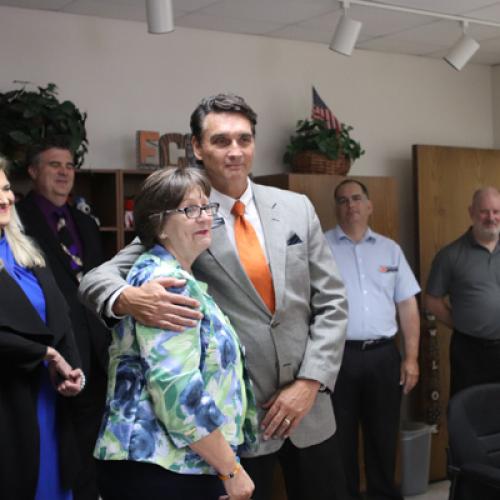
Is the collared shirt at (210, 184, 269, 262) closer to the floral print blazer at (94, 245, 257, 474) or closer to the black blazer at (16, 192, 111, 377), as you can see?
the floral print blazer at (94, 245, 257, 474)

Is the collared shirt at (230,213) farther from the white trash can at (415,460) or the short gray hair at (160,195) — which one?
the white trash can at (415,460)

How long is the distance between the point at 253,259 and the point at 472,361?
8.70 ft

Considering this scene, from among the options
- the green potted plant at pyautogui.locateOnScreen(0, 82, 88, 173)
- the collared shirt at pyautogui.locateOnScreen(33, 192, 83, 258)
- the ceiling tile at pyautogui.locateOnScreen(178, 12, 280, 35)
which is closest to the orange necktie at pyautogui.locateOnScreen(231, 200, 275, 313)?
the collared shirt at pyautogui.locateOnScreen(33, 192, 83, 258)

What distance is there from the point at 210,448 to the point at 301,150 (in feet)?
10.1

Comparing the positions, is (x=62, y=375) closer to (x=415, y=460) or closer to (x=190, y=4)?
(x=190, y=4)

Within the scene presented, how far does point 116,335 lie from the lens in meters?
1.90

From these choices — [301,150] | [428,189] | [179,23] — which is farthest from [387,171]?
[179,23]

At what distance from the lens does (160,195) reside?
A: 1.97 m

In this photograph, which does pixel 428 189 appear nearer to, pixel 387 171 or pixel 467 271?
pixel 387 171

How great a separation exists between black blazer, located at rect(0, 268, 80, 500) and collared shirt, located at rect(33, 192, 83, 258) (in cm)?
120

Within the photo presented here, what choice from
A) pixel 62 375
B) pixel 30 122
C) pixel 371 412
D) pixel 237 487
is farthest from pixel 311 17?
pixel 237 487

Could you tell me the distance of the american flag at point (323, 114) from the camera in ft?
15.4

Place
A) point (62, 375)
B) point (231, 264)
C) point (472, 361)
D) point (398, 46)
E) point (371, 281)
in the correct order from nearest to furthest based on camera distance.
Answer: point (231, 264) < point (62, 375) < point (371, 281) < point (472, 361) < point (398, 46)

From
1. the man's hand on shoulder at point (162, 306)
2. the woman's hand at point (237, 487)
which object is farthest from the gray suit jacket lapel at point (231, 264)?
the woman's hand at point (237, 487)
